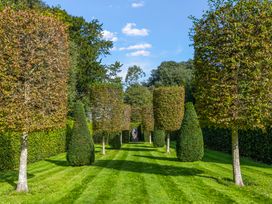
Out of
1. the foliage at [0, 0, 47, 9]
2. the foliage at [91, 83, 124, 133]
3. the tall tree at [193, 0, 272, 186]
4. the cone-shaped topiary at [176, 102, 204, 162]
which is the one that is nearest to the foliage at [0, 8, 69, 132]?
the tall tree at [193, 0, 272, 186]

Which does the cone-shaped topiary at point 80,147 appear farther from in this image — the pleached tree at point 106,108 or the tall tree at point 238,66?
the tall tree at point 238,66

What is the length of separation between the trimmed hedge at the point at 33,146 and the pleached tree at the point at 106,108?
4083 millimetres

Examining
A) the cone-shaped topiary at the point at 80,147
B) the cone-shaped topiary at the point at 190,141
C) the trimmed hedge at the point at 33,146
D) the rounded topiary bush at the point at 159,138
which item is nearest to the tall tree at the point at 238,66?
the trimmed hedge at the point at 33,146

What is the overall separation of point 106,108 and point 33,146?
297 inches

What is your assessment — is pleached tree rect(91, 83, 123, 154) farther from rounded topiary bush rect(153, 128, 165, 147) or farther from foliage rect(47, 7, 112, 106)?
foliage rect(47, 7, 112, 106)

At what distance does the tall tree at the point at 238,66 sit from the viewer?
11742 millimetres

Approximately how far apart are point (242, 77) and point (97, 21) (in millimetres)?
35089

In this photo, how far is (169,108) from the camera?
27859mm

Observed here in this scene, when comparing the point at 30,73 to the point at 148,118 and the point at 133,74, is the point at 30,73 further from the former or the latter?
the point at 133,74

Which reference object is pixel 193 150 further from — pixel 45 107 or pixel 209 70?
pixel 45 107

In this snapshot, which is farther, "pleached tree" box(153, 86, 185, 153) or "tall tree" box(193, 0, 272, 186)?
"pleached tree" box(153, 86, 185, 153)

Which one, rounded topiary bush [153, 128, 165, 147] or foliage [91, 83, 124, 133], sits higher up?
foliage [91, 83, 124, 133]

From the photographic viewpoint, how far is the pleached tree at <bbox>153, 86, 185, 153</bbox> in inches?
1094

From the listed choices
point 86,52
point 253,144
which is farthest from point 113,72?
point 253,144
